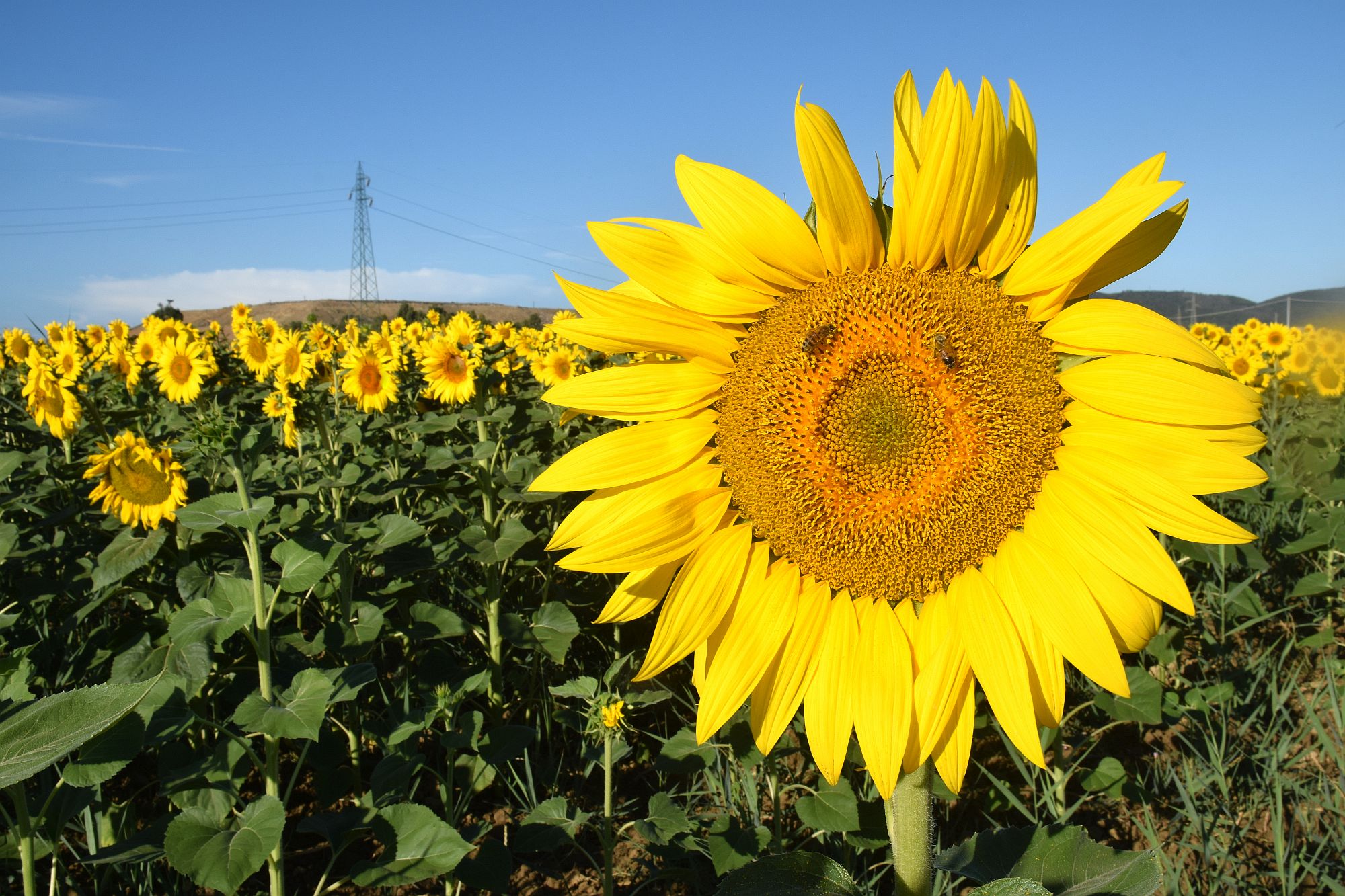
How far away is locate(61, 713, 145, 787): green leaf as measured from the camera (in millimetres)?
1597

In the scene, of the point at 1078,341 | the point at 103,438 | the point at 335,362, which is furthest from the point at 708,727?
the point at 335,362

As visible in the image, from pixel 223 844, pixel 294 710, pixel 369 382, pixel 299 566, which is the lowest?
pixel 223 844

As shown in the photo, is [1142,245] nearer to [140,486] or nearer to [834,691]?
[834,691]

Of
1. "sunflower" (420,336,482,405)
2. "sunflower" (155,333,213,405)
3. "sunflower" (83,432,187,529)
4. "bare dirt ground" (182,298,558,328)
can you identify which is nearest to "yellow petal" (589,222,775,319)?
"sunflower" (83,432,187,529)

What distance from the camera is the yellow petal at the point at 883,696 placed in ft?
3.62

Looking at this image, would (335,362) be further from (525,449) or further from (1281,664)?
(1281,664)

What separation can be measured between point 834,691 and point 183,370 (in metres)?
6.34

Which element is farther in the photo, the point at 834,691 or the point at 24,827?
the point at 24,827

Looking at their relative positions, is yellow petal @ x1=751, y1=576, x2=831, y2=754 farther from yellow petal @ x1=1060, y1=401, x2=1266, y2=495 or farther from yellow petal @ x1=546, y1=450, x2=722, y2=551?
yellow petal @ x1=1060, y1=401, x2=1266, y2=495

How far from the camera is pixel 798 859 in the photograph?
1.10m

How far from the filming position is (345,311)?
56.4 m

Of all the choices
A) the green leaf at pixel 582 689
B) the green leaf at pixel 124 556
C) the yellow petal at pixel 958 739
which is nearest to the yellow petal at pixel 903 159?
the yellow petal at pixel 958 739

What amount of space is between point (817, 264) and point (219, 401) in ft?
19.3

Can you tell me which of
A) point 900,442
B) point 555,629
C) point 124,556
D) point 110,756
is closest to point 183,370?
point 124,556
